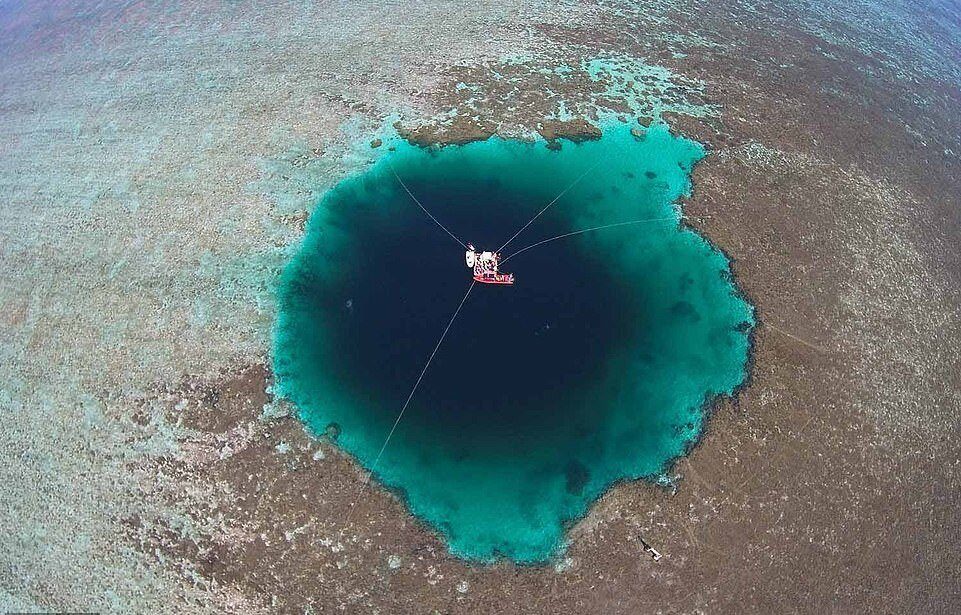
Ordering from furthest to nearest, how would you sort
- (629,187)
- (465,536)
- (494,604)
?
(629,187) → (465,536) → (494,604)

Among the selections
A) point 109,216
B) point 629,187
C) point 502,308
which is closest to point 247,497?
point 502,308

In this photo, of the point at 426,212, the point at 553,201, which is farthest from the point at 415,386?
the point at 553,201

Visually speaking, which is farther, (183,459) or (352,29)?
(352,29)

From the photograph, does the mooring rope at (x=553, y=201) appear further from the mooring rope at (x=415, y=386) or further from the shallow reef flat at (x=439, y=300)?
the shallow reef flat at (x=439, y=300)

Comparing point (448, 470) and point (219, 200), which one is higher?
point (219, 200)

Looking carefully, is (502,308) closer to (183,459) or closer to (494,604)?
(494,604)

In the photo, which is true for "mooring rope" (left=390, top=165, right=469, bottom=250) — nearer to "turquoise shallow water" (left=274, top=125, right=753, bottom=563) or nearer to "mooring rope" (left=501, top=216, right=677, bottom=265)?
"turquoise shallow water" (left=274, top=125, right=753, bottom=563)

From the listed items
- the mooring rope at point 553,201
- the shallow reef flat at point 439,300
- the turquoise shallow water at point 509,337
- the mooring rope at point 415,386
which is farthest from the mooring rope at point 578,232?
the mooring rope at point 415,386
